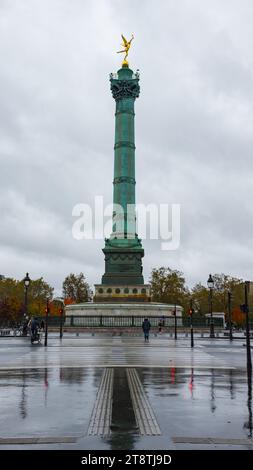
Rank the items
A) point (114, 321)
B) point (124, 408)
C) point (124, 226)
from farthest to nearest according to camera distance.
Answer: point (124, 226)
point (114, 321)
point (124, 408)

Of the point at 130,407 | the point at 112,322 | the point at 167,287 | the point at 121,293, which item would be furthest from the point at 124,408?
the point at 167,287

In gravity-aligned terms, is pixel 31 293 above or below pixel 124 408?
above

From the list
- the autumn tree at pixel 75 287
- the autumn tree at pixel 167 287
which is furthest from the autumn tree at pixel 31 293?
the autumn tree at pixel 167 287

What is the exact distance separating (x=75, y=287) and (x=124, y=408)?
114254mm

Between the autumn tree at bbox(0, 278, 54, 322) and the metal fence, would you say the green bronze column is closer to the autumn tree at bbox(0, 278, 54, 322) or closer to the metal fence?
the metal fence

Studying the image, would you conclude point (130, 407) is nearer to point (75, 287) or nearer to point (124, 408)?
point (124, 408)

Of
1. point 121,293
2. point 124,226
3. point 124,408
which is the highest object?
point 124,226

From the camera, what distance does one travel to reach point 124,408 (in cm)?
972

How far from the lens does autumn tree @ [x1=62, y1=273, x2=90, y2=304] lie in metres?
121

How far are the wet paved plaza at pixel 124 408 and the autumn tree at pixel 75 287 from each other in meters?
104

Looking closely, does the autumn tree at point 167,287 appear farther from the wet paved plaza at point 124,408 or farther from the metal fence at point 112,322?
the wet paved plaza at point 124,408

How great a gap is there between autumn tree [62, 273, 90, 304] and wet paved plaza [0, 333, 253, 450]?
342ft

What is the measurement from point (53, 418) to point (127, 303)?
57.7 metres
